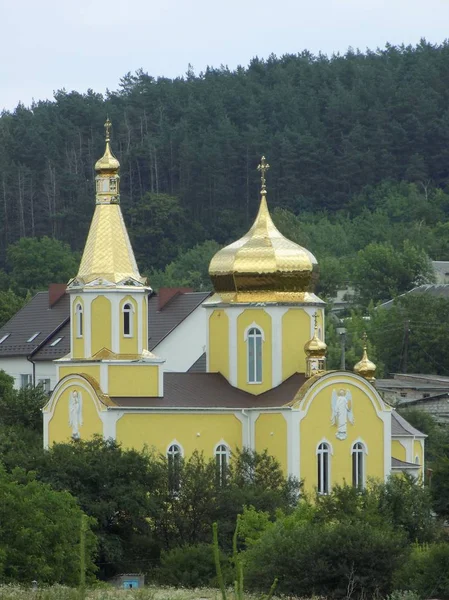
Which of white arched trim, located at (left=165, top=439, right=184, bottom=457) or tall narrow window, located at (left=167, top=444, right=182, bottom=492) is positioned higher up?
white arched trim, located at (left=165, top=439, right=184, bottom=457)

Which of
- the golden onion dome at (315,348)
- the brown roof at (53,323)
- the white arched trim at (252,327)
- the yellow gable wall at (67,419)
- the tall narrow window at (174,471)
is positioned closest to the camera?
the tall narrow window at (174,471)

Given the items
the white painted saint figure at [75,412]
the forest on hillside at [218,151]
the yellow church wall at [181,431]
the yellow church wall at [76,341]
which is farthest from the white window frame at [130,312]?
the forest on hillside at [218,151]

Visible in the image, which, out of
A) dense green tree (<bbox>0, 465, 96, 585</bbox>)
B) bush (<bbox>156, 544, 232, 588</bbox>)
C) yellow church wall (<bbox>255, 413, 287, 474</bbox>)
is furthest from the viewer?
yellow church wall (<bbox>255, 413, 287, 474</bbox>)

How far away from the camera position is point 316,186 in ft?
391

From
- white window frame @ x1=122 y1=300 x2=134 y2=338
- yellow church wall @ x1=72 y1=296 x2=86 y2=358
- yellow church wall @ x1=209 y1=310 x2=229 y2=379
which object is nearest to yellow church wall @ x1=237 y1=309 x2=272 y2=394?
yellow church wall @ x1=209 y1=310 x2=229 y2=379

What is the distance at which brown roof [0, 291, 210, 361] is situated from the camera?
2635 inches

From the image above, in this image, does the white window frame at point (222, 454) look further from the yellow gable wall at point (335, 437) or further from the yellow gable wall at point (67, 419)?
the yellow gable wall at point (67, 419)

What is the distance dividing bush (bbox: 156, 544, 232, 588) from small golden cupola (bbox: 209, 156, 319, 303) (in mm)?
10233

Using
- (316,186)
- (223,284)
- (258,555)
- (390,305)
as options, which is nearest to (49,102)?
(316,186)

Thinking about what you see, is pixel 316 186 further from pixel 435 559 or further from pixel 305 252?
pixel 435 559

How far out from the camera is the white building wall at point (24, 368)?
2717 inches

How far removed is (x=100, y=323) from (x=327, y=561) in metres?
12.3

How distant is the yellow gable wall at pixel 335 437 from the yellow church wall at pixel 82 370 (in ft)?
14.1

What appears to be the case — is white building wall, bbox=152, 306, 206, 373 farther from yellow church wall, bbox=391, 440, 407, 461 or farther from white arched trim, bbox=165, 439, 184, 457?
white arched trim, bbox=165, 439, 184, 457
